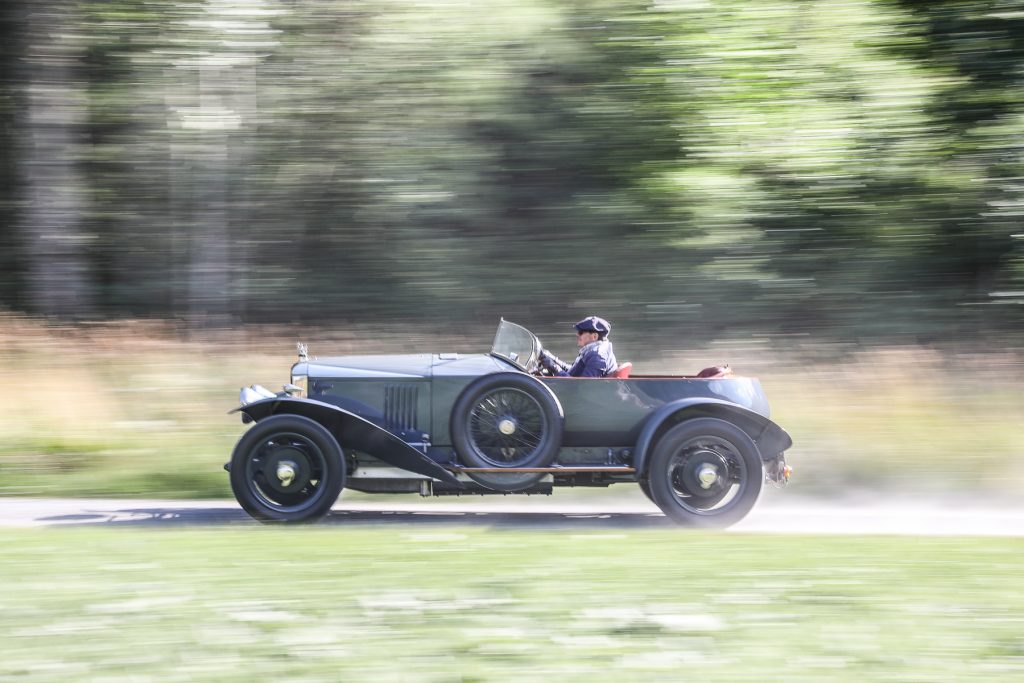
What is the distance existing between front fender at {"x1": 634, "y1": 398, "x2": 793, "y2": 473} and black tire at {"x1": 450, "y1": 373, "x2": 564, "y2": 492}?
641 millimetres

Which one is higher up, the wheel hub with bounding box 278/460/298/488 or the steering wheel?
the steering wheel

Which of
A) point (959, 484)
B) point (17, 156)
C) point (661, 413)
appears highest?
point (17, 156)

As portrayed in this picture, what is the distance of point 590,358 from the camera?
27.7 ft

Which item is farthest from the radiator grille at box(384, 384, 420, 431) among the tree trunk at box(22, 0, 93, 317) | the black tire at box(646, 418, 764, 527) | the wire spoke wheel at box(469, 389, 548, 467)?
the tree trunk at box(22, 0, 93, 317)

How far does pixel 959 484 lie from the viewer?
34.0 ft

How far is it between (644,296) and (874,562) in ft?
26.0

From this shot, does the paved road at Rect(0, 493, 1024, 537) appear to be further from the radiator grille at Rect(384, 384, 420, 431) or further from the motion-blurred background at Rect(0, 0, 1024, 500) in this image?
the motion-blurred background at Rect(0, 0, 1024, 500)

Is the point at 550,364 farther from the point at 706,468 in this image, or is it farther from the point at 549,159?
the point at 549,159

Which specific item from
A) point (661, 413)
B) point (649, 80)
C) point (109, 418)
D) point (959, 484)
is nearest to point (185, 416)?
point (109, 418)

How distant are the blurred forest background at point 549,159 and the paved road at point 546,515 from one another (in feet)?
15.0

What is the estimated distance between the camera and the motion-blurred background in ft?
44.8

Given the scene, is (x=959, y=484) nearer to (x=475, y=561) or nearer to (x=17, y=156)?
(x=475, y=561)

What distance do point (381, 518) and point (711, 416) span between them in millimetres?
2642

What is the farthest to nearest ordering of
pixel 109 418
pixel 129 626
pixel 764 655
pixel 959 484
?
pixel 109 418, pixel 959 484, pixel 129 626, pixel 764 655
